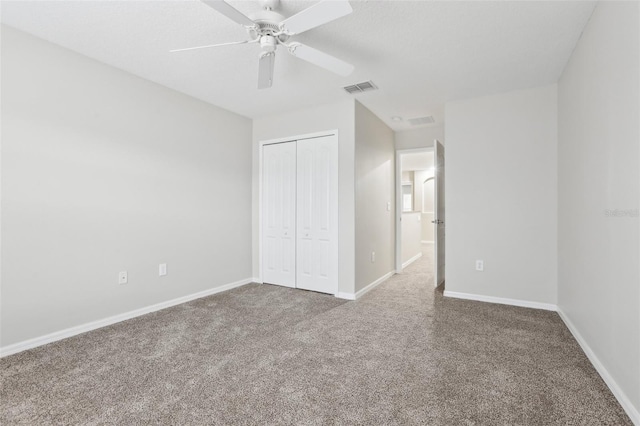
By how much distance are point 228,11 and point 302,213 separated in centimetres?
262

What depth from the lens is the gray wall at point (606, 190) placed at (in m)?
1.54

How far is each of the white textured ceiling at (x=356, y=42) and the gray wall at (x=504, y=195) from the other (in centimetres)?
28

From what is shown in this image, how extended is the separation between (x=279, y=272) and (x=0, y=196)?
2.82m

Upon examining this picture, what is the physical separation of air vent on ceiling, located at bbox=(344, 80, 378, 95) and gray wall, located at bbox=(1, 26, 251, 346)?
5.56ft

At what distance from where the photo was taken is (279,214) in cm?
423

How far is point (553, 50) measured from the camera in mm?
2508

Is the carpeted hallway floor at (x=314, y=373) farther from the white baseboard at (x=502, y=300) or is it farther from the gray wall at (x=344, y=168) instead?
the gray wall at (x=344, y=168)

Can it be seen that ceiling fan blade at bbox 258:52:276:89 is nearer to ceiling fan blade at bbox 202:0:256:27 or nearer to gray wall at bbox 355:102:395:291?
ceiling fan blade at bbox 202:0:256:27

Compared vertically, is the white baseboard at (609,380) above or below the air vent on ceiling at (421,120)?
below

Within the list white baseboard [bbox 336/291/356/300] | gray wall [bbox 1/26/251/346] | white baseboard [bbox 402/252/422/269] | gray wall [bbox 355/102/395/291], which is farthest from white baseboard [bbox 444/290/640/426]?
gray wall [bbox 1/26/251/346]

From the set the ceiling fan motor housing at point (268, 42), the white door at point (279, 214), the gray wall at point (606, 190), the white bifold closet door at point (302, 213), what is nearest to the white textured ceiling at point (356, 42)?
the ceiling fan motor housing at point (268, 42)

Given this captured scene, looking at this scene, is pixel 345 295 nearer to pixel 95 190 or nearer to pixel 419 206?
pixel 95 190

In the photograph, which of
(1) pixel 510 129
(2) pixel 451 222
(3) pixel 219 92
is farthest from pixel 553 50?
(3) pixel 219 92

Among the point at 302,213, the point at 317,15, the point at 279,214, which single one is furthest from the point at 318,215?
the point at 317,15
